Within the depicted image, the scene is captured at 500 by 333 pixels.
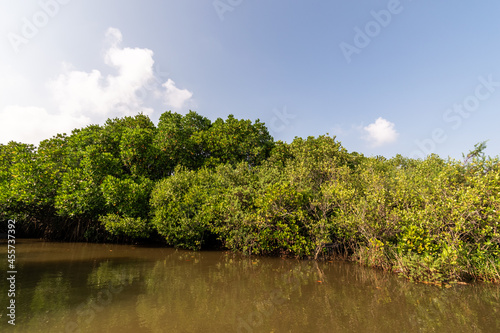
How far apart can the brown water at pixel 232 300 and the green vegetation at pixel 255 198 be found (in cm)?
193

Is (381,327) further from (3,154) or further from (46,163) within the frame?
(3,154)

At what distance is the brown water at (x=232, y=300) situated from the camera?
654 cm

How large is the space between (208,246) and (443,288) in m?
15.8

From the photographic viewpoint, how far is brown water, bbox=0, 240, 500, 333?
6.54m

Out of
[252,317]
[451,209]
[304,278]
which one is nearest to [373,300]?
[304,278]

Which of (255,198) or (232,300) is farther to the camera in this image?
(255,198)

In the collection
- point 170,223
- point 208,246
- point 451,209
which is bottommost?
point 208,246

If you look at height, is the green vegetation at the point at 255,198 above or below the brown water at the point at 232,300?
above

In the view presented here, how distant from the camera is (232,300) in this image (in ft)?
27.7

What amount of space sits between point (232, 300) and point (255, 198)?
8861mm

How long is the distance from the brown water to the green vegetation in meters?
1.93

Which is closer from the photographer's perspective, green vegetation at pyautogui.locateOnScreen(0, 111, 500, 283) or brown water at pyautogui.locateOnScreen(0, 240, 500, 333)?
brown water at pyautogui.locateOnScreen(0, 240, 500, 333)

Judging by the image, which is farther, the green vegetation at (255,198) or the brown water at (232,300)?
the green vegetation at (255,198)

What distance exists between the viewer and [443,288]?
1008 centimetres
